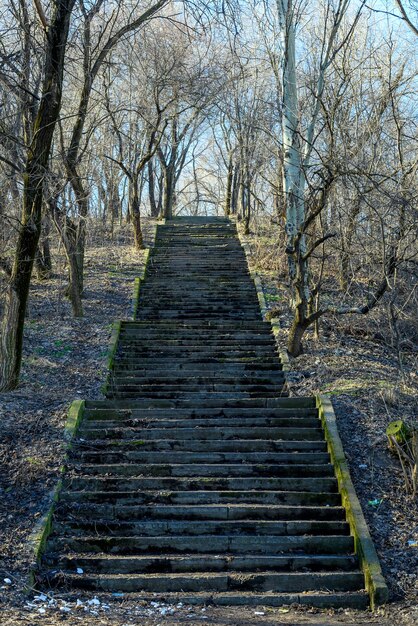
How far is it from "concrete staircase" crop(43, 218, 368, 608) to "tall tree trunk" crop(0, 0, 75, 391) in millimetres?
2188

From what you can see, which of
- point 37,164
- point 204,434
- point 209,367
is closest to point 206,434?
point 204,434

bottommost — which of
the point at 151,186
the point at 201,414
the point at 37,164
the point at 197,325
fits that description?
the point at 201,414

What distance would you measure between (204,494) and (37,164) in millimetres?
5721

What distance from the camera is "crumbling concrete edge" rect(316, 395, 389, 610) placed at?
23.0ft

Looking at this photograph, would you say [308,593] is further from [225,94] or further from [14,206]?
[225,94]

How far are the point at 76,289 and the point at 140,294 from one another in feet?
8.63

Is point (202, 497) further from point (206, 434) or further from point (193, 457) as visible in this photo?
point (206, 434)

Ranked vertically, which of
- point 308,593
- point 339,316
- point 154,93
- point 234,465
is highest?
point 154,93

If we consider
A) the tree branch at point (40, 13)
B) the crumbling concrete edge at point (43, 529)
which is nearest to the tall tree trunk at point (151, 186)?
the tree branch at point (40, 13)

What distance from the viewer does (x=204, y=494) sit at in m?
8.68

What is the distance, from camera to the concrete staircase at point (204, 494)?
7301 mm

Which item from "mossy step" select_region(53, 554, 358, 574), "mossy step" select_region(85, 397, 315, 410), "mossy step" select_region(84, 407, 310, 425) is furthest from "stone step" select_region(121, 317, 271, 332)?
"mossy step" select_region(53, 554, 358, 574)

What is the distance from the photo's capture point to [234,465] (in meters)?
9.30

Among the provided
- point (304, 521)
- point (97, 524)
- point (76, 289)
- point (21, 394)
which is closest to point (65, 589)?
point (97, 524)
